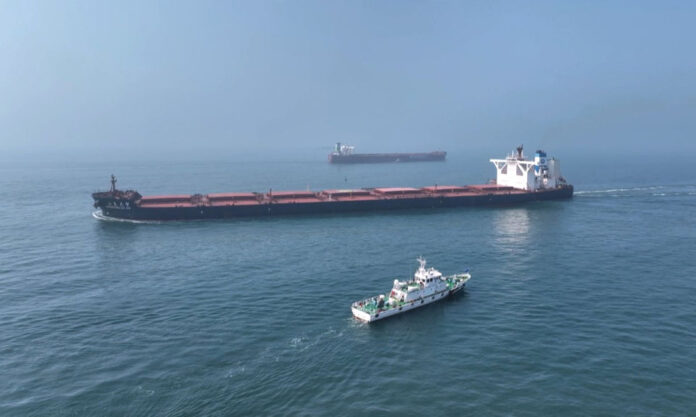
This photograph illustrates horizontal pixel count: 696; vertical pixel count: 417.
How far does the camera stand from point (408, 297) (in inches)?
2191

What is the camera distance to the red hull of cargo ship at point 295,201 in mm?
112088

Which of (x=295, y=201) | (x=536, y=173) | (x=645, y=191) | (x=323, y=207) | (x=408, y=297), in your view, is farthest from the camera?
(x=645, y=191)

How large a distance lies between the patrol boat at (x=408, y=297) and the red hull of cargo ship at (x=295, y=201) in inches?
2527

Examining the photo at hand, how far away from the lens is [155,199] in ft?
402

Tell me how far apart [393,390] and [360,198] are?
9137 cm

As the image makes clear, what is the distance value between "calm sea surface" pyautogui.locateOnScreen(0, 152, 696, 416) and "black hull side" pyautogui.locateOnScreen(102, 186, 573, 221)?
1281cm

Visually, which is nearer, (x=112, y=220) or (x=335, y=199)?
(x=112, y=220)

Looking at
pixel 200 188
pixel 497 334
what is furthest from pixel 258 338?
pixel 200 188

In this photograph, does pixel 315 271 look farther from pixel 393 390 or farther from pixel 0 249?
pixel 0 249

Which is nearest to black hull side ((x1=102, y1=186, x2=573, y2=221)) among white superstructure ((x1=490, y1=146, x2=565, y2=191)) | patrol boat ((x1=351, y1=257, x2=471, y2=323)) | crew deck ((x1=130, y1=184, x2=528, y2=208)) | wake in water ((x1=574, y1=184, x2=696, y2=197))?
crew deck ((x1=130, y1=184, x2=528, y2=208))

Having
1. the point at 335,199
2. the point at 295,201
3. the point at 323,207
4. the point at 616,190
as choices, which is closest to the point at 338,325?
the point at 323,207

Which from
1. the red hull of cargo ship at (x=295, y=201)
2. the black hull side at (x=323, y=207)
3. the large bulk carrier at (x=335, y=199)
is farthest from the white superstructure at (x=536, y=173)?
the black hull side at (x=323, y=207)

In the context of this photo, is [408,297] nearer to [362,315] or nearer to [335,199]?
[362,315]

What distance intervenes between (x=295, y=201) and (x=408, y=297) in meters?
72.6
